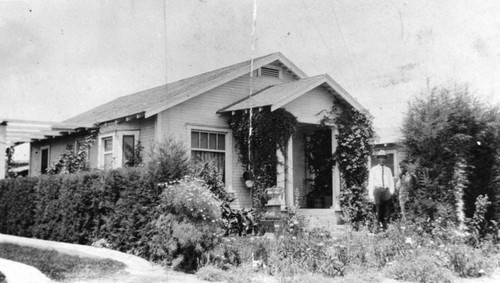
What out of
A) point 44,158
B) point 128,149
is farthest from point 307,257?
point 44,158

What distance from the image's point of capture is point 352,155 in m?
17.6

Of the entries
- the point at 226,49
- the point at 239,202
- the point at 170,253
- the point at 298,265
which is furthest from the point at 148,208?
the point at 226,49

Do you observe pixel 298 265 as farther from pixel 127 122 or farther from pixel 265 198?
pixel 127 122

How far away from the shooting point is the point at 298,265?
8930 millimetres

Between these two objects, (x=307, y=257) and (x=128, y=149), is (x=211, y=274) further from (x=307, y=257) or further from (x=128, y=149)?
(x=128, y=149)

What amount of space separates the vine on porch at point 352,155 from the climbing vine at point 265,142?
2.04 meters

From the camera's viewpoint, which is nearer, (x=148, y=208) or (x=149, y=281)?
(x=149, y=281)

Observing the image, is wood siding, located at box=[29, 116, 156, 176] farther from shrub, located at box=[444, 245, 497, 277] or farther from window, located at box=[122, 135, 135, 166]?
shrub, located at box=[444, 245, 497, 277]

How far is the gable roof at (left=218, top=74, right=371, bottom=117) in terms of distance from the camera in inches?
612

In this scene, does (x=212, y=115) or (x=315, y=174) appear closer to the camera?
(x=212, y=115)

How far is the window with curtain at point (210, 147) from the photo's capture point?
53.3 feet

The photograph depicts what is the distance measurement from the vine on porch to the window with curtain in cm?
362

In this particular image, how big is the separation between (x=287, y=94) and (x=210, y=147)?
305 cm

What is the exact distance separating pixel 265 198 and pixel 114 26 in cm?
718
